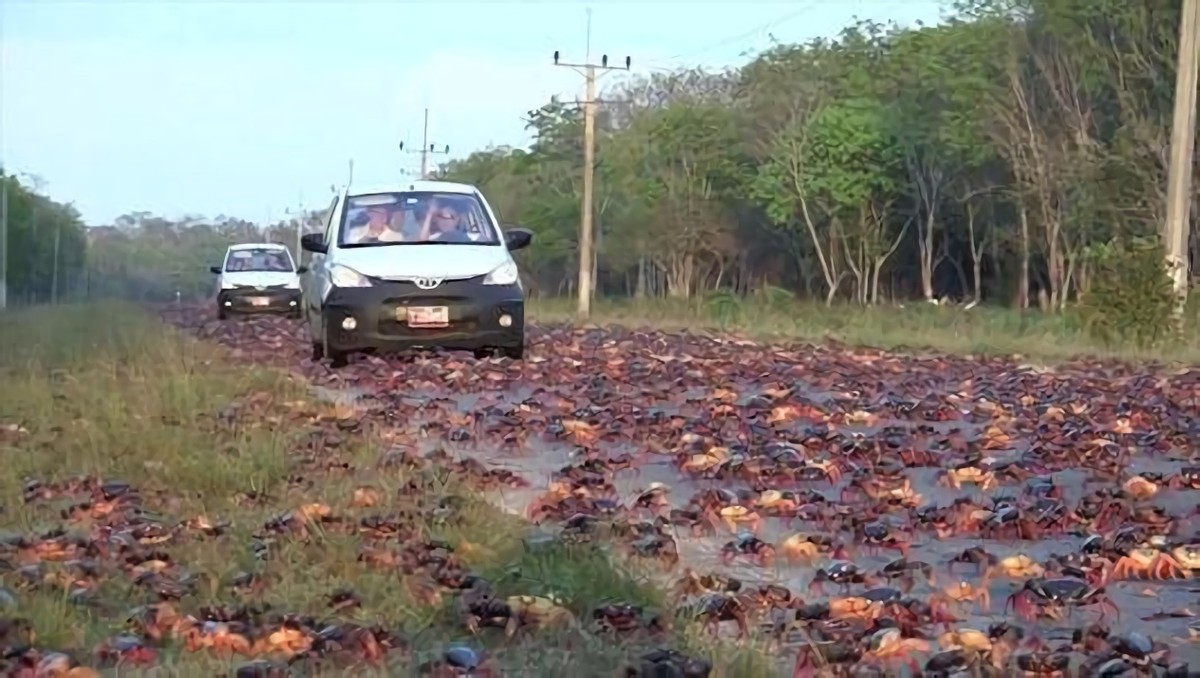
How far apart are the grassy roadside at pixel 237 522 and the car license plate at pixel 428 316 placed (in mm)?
2800

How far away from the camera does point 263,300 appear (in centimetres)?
3053

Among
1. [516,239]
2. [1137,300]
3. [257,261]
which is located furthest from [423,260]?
[257,261]

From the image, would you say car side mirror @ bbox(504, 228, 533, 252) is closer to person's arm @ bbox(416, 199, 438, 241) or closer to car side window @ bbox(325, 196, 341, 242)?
person's arm @ bbox(416, 199, 438, 241)

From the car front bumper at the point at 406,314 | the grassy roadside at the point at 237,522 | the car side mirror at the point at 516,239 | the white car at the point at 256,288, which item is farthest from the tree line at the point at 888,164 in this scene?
the grassy roadside at the point at 237,522

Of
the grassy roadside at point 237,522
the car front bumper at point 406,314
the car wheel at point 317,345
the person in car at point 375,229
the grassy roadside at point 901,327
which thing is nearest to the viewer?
the grassy roadside at point 237,522

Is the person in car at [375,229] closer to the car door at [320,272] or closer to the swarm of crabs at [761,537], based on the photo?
the car door at [320,272]

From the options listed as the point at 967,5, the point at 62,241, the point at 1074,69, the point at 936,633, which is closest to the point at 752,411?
the point at 936,633

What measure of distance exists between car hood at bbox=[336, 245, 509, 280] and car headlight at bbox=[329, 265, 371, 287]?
0.04 meters

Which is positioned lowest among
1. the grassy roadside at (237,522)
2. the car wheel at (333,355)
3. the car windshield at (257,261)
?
the grassy roadside at (237,522)

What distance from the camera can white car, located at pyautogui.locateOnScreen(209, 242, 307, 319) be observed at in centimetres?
3061

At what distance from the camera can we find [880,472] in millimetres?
7098

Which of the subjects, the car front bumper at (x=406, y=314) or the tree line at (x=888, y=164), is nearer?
the car front bumper at (x=406, y=314)

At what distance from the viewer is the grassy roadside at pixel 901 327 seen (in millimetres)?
19234

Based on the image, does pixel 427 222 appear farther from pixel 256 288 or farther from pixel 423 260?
pixel 256 288
